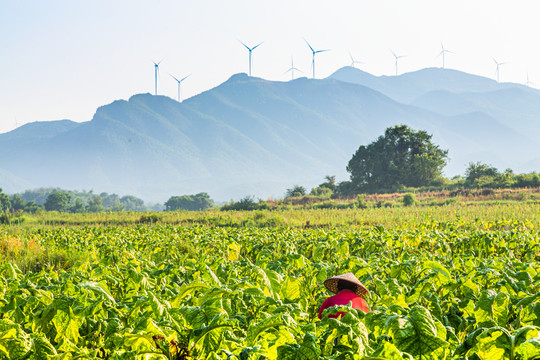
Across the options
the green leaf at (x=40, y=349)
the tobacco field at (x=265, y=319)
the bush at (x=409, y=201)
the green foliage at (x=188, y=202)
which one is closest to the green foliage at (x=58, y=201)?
the green foliage at (x=188, y=202)

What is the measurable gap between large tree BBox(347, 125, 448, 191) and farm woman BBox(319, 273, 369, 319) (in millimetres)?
51863

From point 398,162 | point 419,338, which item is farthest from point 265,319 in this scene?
point 398,162

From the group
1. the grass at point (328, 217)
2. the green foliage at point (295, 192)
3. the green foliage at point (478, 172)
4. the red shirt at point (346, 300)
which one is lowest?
the grass at point (328, 217)

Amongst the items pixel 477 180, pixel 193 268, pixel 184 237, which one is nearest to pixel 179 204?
pixel 477 180

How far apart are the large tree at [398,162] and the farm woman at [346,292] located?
51.9 meters

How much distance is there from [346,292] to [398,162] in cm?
5647

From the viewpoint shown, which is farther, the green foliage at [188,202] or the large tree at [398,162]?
the green foliage at [188,202]

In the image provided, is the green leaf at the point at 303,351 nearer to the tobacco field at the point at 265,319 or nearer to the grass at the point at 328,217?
the tobacco field at the point at 265,319

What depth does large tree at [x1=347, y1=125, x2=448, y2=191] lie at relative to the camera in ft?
178

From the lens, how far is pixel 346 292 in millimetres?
2994

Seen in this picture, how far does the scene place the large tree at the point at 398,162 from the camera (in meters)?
54.1

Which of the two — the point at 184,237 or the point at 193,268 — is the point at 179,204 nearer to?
the point at 184,237

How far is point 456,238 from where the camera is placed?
9039mm

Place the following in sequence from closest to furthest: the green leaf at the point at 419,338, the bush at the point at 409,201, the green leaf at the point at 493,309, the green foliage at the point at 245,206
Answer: the green leaf at the point at 419,338, the green leaf at the point at 493,309, the bush at the point at 409,201, the green foliage at the point at 245,206
